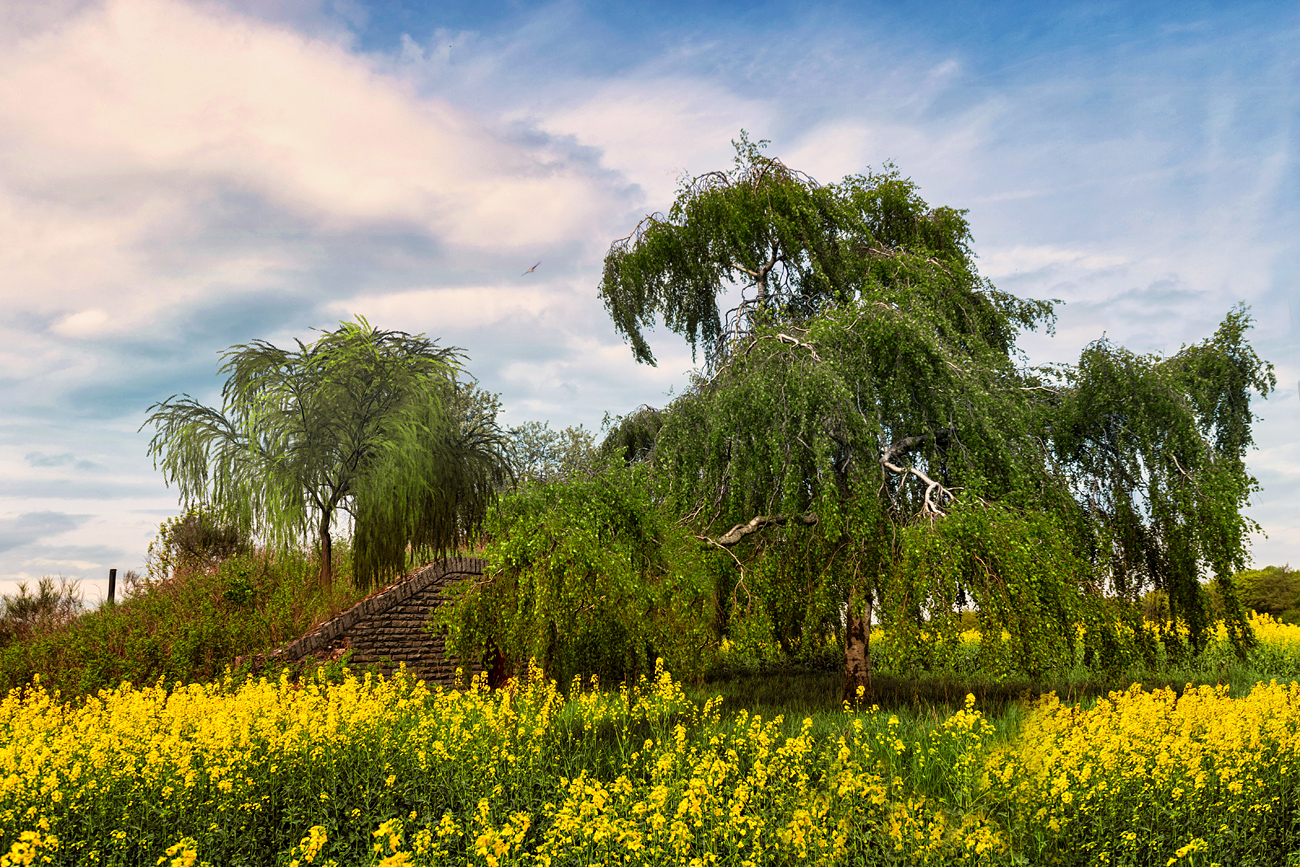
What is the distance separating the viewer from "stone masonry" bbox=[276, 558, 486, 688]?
12195mm

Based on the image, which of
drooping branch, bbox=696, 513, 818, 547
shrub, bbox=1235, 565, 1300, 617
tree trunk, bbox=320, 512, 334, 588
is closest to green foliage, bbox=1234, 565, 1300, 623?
shrub, bbox=1235, 565, 1300, 617

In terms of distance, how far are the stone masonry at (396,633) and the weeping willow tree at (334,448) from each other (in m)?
2.46

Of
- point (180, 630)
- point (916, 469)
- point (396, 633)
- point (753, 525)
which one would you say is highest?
point (916, 469)

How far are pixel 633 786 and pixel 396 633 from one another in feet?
27.4

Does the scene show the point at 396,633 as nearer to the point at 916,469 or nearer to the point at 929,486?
the point at 916,469

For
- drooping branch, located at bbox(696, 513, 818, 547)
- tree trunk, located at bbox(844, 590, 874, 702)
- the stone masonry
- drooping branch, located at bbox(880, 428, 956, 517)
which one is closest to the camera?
drooping branch, located at bbox(880, 428, 956, 517)

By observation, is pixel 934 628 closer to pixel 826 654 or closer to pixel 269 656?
pixel 826 654

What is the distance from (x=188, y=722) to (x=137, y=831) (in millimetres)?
2191

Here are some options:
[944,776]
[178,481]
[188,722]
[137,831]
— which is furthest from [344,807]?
[178,481]

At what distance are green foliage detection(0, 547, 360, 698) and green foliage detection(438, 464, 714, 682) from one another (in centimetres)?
637

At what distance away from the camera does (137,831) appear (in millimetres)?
5105

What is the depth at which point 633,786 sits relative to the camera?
18.4ft

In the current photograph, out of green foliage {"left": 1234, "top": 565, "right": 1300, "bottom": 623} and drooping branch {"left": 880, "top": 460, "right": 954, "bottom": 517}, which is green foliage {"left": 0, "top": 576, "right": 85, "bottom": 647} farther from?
green foliage {"left": 1234, "top": 565, "right": 1300, "bottom": 623}

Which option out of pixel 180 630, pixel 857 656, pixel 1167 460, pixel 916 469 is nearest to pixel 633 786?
pixel 916 469
